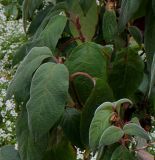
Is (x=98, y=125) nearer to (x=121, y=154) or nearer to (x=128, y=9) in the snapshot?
(x=121, y=154)

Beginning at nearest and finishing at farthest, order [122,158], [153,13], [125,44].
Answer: [122,158] → [153,13] → [125,44]

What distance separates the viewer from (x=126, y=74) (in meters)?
0.83

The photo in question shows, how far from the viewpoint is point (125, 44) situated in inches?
35.3

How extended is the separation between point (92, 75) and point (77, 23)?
11cm

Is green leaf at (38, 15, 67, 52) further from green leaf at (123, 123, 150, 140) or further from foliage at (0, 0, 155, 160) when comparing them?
green leaf at (123, 123, 150, 140)

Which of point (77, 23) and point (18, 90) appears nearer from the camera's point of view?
point (18, 90)

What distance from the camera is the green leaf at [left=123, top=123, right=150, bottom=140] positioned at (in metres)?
0.66

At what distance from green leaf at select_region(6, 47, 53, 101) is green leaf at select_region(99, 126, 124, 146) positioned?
0.15 meters

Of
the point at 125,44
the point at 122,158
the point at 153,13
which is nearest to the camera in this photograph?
the point at 122,158

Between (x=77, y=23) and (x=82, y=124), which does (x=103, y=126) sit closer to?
(x=82, y=124)

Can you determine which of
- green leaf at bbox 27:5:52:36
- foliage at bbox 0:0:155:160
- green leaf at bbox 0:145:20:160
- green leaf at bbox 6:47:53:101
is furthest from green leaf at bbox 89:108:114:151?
green leaf at bbox 27:5:52:36

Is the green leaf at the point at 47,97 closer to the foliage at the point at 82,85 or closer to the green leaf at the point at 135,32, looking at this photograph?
the foliage at the point at 82,85

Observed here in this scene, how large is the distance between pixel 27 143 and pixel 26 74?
10 centimetres

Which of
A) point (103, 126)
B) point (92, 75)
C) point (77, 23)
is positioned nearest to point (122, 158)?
point (103, 126)
